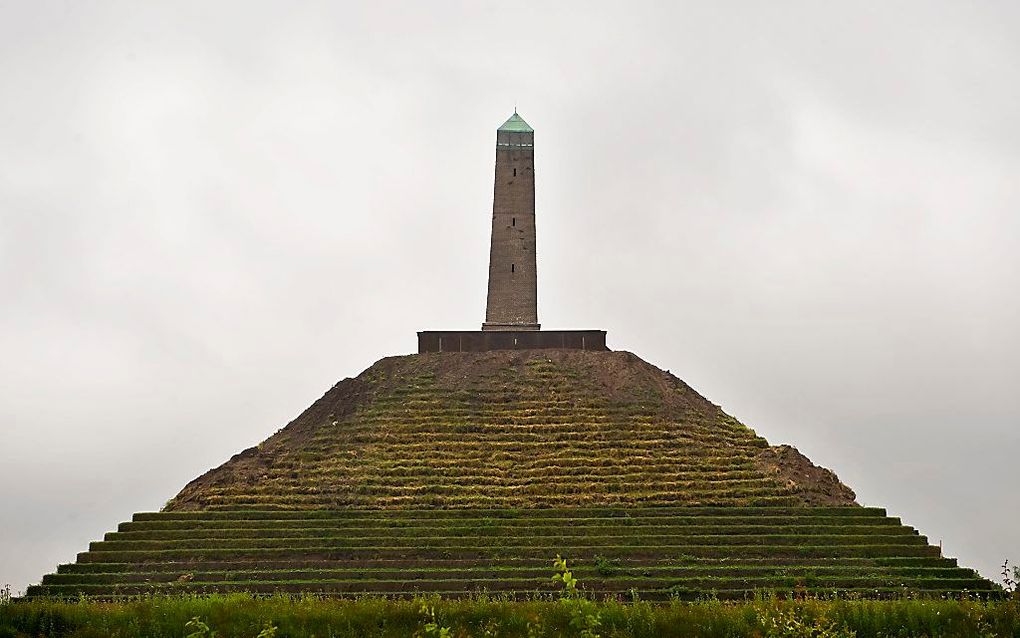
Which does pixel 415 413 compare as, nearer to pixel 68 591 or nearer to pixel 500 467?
pixel 500 467

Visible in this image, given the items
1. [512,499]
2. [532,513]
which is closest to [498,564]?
[532,513]

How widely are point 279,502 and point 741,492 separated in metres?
13.9

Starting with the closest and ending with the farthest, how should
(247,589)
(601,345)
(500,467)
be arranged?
(247,589)
(500,467)
(601,345)

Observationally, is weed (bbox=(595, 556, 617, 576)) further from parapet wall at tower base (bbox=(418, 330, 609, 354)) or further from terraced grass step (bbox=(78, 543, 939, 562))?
parapet wall at tower base (bbox=(418, 330, 609, 354))

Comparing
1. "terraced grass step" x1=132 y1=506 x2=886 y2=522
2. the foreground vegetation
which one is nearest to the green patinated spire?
"terraced grass step" x1=132 y1=506 x2=886 y2=522

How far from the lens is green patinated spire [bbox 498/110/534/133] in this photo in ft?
146

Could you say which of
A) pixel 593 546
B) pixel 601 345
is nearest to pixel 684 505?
pixel 593 546

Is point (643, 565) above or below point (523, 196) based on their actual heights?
below

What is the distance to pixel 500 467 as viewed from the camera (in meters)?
33.0

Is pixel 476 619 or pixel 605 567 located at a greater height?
pixel 605 567

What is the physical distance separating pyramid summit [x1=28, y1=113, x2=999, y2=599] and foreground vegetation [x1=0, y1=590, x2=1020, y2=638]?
311 inches

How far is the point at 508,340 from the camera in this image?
40531 millimetres

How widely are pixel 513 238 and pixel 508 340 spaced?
469 centimetres

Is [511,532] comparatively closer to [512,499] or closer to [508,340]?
[512,499]
